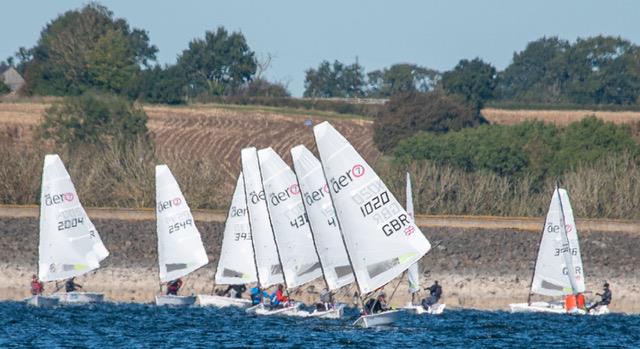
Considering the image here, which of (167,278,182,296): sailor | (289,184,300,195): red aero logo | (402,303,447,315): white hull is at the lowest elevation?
(402,303,447,315): white hull

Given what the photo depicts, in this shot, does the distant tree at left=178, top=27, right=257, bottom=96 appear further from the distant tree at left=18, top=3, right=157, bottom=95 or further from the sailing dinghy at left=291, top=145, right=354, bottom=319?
the sailing dinghy at left=291, top=145, right=354, bottom=319

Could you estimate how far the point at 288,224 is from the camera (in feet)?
144

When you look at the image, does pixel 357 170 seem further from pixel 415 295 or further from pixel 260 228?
pixel 415 295

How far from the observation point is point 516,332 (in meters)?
39.5

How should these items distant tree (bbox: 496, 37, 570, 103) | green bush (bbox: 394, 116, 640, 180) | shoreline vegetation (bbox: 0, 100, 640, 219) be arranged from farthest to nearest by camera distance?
distant tree (bbox: 496, 37, 570, 103), green bush (bbox: 394, 116, 640, 180), shoreline vegetation (bbox: 0, 100, 640, 219)

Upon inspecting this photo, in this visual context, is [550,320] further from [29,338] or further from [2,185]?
[2,185]

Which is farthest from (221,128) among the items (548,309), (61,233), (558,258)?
(548,309)

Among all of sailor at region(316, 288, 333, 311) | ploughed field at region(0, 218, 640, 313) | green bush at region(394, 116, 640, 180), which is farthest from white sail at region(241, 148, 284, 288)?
green bush at region(394, 116, 640, 180)

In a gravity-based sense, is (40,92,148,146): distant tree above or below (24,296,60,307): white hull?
above

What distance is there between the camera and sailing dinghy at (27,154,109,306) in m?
48.7

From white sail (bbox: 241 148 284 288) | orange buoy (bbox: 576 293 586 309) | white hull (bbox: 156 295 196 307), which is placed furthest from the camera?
orange buoy (bbox: 576 293 586 309)

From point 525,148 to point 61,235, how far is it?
38.3 metres

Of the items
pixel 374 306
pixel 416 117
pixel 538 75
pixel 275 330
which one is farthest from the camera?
pixel 538 75

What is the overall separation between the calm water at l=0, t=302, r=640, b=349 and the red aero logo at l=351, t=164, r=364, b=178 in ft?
12.2
